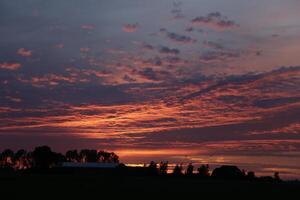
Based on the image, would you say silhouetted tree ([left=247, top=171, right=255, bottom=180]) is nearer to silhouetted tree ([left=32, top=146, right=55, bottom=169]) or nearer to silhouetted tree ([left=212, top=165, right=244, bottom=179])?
silhouetted tree ([left=212, top=165, right=244, bottom=179])

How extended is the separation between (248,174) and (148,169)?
25172mm

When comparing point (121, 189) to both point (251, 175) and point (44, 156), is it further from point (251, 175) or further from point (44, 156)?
point (44, 156)

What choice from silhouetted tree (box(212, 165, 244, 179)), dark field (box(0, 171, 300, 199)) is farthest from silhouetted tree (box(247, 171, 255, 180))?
dark field (box(0, 171, 300, 199))

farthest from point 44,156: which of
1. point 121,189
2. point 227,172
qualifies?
point 121,189

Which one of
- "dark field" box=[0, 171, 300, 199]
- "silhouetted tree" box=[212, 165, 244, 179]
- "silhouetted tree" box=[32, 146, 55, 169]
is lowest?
"dark field" box=[0, 171, 300, 199]

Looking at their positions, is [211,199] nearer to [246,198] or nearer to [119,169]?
[246,198]

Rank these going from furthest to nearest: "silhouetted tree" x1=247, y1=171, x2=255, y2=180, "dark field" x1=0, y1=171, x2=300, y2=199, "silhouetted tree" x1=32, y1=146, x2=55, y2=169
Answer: "silhouetted tree" x1=32, y1=146, x2=55, y2=169, "silhouetted tree" x1=247, y1=171, x2=255, y2=180, "dark field" x1=0, y1=171, x2=300, y2=199

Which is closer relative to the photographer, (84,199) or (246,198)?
(84,199)

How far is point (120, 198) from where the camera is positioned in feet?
129

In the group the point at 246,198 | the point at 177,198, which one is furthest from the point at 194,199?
the point at 246,198

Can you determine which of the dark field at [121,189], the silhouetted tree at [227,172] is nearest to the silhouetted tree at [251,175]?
the silhouetted tree at [227,172]

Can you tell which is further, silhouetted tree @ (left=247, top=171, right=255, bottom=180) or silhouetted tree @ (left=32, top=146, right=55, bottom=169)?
silhouetted tree @ (left=32, top=146, right=55, bottom=169)

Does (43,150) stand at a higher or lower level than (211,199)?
higher

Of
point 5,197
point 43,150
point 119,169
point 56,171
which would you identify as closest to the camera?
point 5,197
